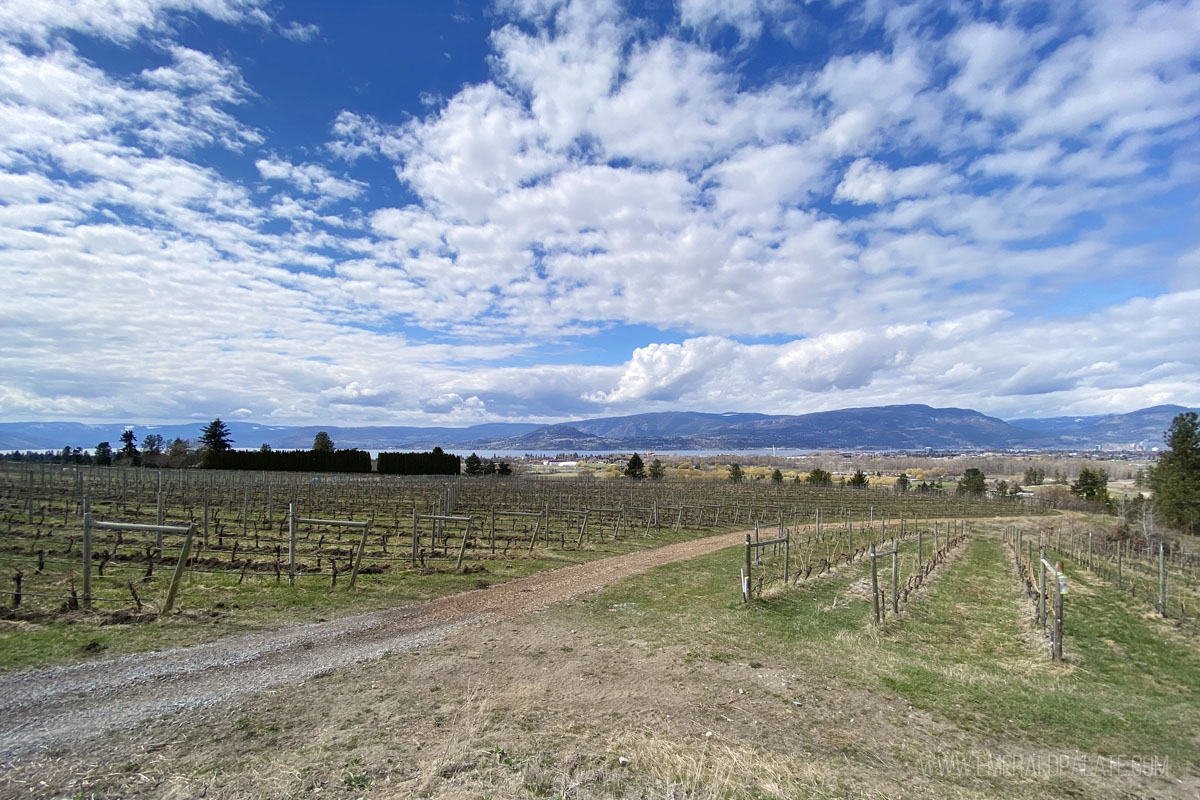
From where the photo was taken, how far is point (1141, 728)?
23.9ft

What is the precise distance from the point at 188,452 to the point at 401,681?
4048 inches

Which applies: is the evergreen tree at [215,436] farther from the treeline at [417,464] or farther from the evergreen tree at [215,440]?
the treeline at [417,464]

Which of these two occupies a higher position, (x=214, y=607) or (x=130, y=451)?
(x=130, y=451)

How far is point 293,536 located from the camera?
1319 centimetres

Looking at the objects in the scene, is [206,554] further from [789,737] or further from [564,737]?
[789,737]

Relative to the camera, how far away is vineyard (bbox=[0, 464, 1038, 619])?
11758mm

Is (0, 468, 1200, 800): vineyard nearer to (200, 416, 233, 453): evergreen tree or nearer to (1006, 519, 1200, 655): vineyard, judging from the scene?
(1006, 519, 1200, 655): vineyard

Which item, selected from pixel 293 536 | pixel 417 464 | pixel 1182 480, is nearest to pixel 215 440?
pixel 417 464

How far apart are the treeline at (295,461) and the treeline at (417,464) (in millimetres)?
2710

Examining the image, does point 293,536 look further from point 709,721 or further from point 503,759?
point 709,721

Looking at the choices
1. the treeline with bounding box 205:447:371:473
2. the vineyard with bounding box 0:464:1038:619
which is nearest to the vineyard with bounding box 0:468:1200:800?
the vineyard with bounding box 0:464:1038:619

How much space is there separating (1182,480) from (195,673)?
212ft

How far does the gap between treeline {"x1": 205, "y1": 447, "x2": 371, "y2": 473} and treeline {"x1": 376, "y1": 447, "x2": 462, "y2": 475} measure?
271 centimetres

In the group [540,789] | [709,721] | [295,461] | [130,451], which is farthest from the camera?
[295,461]
